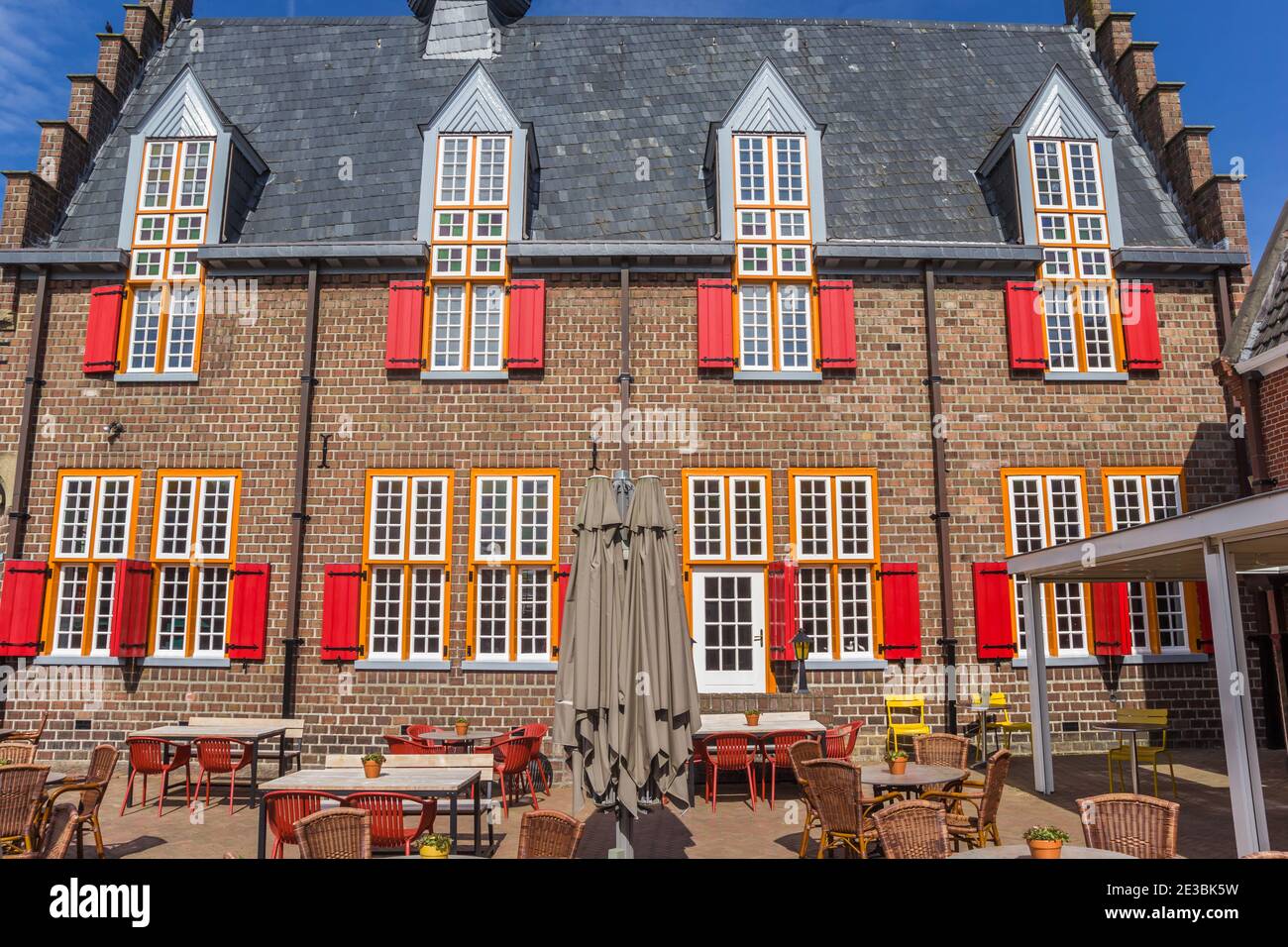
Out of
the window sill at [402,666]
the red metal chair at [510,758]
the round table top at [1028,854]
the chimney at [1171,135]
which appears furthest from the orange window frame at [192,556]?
the chimney at [1171,135]

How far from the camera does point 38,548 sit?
1331 centimetres

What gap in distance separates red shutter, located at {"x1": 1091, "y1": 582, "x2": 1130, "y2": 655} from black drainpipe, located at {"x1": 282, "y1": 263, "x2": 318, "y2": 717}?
11973 millimetres

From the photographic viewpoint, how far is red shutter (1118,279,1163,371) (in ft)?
45.7

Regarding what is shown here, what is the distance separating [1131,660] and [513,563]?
9.49m

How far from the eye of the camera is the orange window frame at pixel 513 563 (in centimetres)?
1298

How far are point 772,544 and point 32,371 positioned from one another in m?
11.8

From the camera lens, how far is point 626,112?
1636cm

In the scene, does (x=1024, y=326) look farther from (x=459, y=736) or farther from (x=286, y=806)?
(x=286, y=806)

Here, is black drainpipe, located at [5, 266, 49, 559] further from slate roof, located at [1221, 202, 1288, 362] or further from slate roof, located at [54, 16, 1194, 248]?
slate roof, located at [1221, 202, 1288, 362]

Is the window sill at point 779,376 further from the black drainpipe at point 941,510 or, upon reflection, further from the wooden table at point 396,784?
the wooden table at point 396,784

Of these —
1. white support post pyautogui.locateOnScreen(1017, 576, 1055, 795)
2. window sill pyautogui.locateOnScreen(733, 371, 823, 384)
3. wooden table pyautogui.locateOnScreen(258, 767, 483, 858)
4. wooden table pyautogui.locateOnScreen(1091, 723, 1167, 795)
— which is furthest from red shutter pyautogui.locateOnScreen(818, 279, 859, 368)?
wooden table pyautogui.locateOnScreen(258, 767, 483, 858)

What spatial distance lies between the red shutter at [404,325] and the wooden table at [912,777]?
29.8ft
